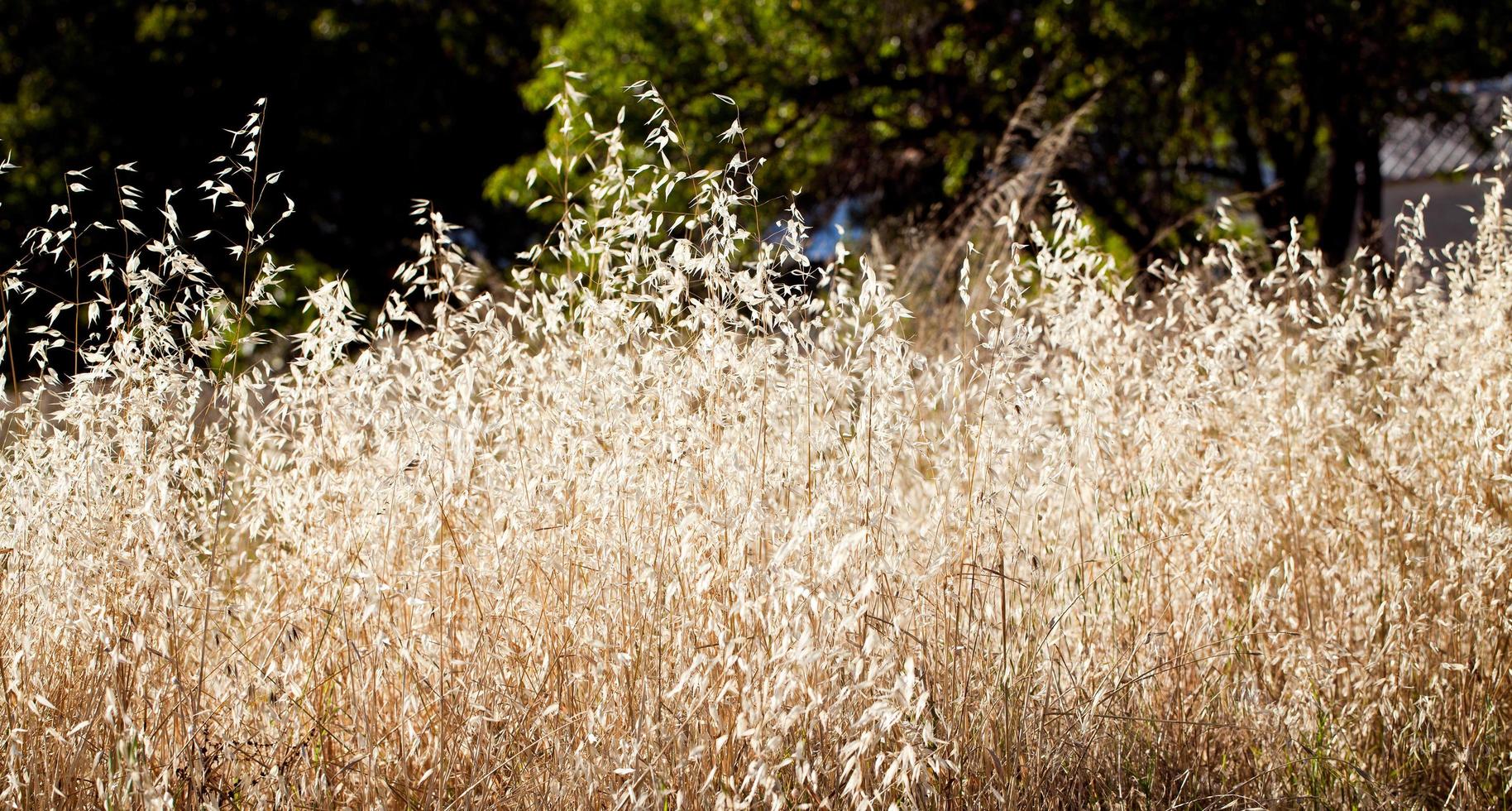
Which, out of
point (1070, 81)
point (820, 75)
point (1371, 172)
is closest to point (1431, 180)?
point (1371, 172)

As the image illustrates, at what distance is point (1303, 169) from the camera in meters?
11.2

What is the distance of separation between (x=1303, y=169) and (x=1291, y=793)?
10.2 metres

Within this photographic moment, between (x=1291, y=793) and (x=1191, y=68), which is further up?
(x=1191, y=68)

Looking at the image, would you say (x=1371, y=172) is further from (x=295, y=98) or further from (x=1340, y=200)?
(x=295, y=98)

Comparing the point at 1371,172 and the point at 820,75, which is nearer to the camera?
the point at 1371,172

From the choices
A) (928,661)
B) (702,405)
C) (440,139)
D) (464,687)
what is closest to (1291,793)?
(928,661)

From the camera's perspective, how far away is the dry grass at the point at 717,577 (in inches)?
81.9

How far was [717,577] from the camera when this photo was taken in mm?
2217

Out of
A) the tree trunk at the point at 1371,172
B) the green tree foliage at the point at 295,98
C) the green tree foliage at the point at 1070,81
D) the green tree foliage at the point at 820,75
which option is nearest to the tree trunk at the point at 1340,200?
the green tree foliage at the point at 1070,81

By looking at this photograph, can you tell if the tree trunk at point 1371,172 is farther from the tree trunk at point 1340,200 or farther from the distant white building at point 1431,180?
the distant white building at point 1431,180

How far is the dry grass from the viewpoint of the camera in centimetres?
208

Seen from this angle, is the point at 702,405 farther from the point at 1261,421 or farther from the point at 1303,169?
the point at 1303,169

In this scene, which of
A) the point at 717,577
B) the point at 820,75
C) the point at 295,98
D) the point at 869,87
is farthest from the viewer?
the point at 295,98

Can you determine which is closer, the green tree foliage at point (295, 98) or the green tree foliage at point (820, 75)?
the green tree foliage at point (820, 75)
